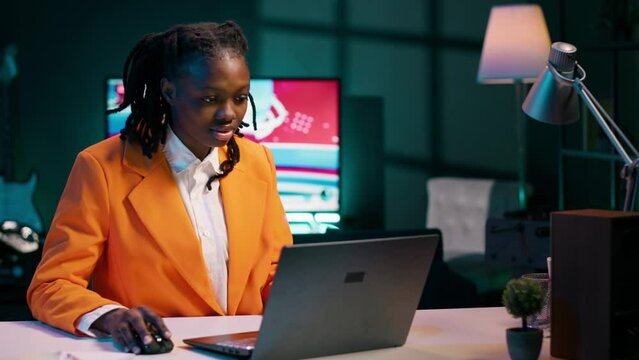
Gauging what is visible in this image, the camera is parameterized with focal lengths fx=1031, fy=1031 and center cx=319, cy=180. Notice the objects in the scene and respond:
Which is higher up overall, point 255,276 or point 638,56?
point 638,56

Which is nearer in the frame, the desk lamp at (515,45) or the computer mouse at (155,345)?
the computer mouse at (155,345)

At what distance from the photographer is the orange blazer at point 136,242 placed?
2.11 metres

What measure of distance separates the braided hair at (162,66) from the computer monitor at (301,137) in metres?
4.45

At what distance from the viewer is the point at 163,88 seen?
2.16m

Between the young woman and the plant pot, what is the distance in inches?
27.3

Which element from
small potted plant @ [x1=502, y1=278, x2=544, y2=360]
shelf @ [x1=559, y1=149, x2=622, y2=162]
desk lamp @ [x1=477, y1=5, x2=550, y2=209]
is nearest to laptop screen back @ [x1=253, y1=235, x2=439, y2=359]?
small potted plant @ [x1=502, y1=278, x2=544, y2=360]

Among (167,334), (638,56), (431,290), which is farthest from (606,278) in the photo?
(638,56)

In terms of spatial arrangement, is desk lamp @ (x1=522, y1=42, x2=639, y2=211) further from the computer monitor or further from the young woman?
the computer monitor

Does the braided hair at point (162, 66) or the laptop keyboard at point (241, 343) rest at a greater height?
the braided hair at point (162, 66)

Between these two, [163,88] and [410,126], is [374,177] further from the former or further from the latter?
[163,88]

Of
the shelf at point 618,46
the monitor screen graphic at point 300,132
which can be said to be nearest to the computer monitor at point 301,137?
the monitor screen graphic at point 300,132

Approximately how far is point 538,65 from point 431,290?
7.71 feet

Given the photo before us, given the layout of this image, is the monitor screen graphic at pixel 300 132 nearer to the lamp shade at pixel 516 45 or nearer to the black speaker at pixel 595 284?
the lamp shade at pixel 516 45

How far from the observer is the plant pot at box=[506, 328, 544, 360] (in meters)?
1.73
